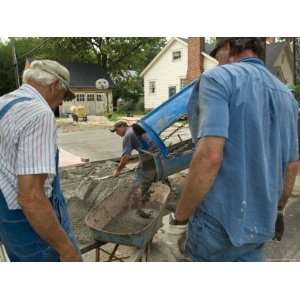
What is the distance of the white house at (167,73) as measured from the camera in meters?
20.7

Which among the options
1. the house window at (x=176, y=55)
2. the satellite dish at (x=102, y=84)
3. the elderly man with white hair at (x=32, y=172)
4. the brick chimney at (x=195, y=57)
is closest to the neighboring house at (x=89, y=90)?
the satellite dish at (x=102, y=84)

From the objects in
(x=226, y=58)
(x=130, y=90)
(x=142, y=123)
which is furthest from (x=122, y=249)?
(x=130, y=90)

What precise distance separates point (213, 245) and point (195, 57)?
1756 cm

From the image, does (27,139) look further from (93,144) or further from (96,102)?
(96,102)

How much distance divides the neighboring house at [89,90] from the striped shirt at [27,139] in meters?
23.7

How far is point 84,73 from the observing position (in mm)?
28656

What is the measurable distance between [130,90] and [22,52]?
1430 cm

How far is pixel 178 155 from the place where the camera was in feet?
16.1

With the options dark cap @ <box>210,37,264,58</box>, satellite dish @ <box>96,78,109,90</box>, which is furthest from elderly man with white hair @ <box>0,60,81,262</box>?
satellite dish @ <box>96,78,109,90</box>

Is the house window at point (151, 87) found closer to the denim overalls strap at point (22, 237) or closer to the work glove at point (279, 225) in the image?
the work glove at point (279, 225)

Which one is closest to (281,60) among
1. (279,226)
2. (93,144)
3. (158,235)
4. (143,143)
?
(93,144)

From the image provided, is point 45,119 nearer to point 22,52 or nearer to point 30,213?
point 30,213

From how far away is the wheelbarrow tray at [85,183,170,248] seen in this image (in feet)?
9.18

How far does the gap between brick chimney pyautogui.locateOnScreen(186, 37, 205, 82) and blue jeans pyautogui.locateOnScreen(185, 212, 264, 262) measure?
16.9m
